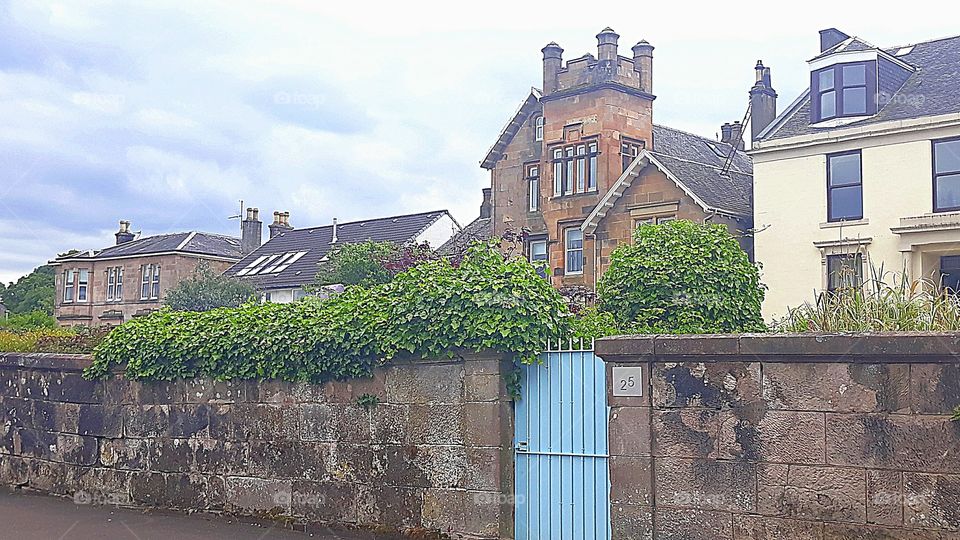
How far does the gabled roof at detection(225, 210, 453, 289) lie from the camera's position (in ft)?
143

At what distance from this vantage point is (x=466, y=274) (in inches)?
365

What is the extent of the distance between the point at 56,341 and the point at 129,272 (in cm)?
4037

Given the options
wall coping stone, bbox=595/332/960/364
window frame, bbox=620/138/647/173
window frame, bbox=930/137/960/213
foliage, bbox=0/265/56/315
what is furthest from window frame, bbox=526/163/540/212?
foliage, bbox=0/265/56/315

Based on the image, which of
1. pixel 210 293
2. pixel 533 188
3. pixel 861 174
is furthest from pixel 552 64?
pixel 210 293

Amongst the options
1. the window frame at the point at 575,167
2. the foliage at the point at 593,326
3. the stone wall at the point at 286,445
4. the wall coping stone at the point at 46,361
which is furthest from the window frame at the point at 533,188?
the foliage at the point at 593,326

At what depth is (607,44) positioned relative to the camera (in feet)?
104

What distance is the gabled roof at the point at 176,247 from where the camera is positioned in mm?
51531

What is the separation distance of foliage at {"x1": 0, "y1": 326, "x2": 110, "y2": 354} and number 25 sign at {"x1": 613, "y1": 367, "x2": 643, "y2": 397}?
7.84 meters

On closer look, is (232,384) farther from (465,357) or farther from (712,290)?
(712,290)

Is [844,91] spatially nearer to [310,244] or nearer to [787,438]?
[787,438]

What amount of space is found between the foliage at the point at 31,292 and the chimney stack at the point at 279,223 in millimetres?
16052

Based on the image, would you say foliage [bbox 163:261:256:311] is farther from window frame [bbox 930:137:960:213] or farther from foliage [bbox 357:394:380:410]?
foliage [bbox 357:394:380:410]

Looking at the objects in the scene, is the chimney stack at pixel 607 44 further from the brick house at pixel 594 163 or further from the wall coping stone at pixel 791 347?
the wall coping stone at pixel 791 347

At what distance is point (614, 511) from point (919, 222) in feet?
55.8
